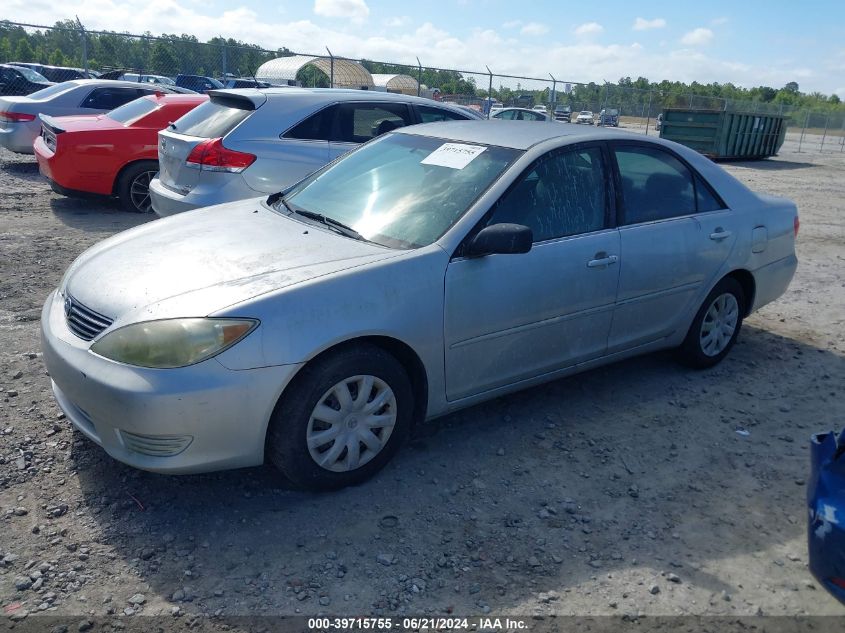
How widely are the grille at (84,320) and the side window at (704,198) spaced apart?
12.0 ft

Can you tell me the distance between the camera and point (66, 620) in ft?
8.34

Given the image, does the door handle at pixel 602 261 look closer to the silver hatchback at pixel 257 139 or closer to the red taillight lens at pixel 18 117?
the silver hatchback at pixel 257 139

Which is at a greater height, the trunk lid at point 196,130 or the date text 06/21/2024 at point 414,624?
the trunk lid at point 196,130

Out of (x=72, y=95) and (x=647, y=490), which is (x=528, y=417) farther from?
(x=72, y=95)

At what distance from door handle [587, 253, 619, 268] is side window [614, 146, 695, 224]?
0.96ft

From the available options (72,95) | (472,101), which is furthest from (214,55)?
(472,101)

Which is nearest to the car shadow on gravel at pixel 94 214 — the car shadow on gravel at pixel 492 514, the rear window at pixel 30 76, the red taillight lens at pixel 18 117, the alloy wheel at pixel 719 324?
the red taillight lens at pixel 18 117

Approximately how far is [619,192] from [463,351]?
1.52 meters

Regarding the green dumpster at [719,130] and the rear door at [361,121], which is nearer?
the rear door at [361,121]

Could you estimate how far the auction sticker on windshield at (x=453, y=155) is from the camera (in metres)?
4.02

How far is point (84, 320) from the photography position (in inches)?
126

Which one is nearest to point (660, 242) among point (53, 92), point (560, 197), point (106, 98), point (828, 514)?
point (560, 197)

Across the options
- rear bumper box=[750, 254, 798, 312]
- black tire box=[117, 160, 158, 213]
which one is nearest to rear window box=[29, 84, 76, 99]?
black tire box=[117, 160, 158, 213]

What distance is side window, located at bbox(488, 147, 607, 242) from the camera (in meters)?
3.82
